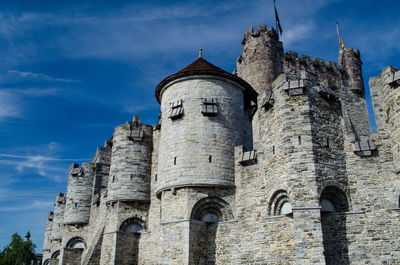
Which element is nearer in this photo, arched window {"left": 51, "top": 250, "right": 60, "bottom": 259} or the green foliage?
arched window {"left": 51, "top": 250, "right": 60, "bottom": 259}

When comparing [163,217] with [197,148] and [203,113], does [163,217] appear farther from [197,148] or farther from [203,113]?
[203,113]

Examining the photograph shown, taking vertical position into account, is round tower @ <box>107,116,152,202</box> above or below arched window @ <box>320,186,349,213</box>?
above

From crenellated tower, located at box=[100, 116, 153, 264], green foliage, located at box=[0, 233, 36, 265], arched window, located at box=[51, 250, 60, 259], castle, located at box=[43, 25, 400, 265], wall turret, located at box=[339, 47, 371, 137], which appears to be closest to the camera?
castle, located at box=[43, 25, 400, 265]

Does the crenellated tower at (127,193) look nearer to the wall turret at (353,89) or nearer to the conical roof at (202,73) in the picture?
the conical roof at (202,73)

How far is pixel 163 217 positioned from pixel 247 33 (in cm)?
1823

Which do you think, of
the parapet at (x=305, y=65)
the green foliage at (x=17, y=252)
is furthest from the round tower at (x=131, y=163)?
the green foliage at (x=17, y=252)

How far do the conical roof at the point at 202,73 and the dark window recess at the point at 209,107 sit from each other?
163cm

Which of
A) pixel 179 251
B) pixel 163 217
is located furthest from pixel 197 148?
pixel 179 251

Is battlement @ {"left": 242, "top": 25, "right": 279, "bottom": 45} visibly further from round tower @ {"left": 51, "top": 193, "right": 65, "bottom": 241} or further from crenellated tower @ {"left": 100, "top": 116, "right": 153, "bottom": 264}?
round tower @ {"left": 51, "top": 193, "right": 65, "bottom": 241}

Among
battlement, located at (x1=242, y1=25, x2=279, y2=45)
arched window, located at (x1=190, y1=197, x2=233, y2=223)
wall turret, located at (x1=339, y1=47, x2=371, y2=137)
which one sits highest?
battlement, located at (x1=242, y1=25, x2=279, y2=45)

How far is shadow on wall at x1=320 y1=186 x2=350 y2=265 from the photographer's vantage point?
48.4 feet

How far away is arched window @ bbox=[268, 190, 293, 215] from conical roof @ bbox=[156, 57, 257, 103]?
7701 millimetres

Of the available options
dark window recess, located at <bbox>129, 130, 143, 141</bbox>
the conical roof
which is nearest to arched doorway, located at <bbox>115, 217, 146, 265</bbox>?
dark window recess, located at <bbox>129, 130, 143, 141</bbox>

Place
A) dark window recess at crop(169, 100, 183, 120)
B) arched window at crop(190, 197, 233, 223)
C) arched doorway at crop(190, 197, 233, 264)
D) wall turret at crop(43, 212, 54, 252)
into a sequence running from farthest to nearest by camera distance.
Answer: wall turret at crop(43, 212, 54, 252)
dark window recess at crop(169, 100, 183, 120)
arched window at crop(190, 197, 233, 223)
arched doorway at crop(190, 197, 233, 264)
